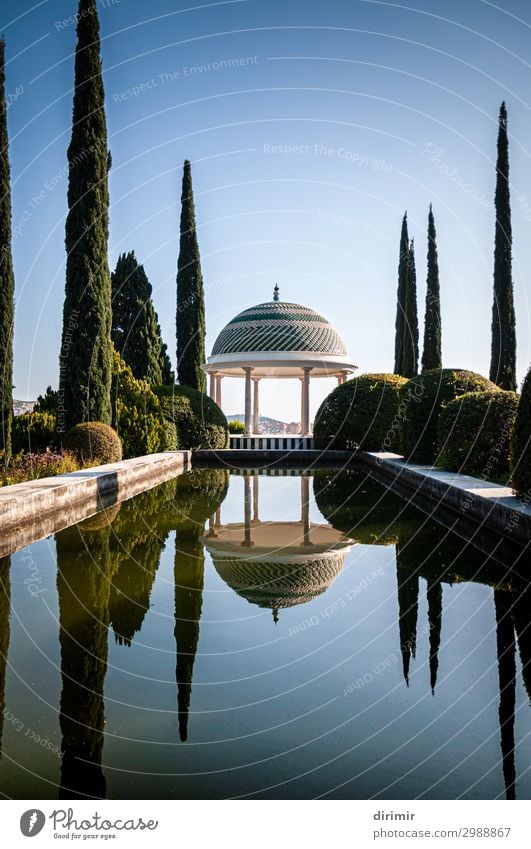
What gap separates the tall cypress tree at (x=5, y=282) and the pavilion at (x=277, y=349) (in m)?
12.5

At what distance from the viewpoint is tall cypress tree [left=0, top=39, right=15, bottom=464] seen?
13766 mm

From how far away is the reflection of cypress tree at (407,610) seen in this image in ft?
12.6

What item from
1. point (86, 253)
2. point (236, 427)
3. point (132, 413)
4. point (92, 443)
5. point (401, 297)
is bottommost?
point (236, 427)

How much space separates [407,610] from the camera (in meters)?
4.63

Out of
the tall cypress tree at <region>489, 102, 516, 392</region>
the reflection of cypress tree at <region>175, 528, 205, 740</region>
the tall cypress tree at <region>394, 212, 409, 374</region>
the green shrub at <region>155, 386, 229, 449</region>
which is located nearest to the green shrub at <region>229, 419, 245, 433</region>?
the tall cypress tree at <region>394, 212, 409, 374</region>

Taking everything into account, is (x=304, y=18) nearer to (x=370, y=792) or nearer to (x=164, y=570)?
(x=164, y=570)

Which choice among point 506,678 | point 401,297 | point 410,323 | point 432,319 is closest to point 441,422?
point 506,678

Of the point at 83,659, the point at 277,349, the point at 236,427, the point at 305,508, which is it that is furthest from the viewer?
the point at 236,427

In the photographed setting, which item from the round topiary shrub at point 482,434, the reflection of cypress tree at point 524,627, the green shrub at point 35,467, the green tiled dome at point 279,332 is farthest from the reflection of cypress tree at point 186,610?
the green tiled dome at point 279,332

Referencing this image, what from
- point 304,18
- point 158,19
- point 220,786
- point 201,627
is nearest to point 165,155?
point 158,19

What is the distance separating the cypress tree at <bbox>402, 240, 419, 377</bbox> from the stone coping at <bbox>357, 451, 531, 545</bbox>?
567 inches

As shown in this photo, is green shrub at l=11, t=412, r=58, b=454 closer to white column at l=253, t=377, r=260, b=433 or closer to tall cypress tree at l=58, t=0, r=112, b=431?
tall cypress tree at l=58, t=0, r=112, b=431

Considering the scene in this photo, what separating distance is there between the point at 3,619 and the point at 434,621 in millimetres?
2708

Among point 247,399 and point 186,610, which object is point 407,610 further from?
point 247,399
